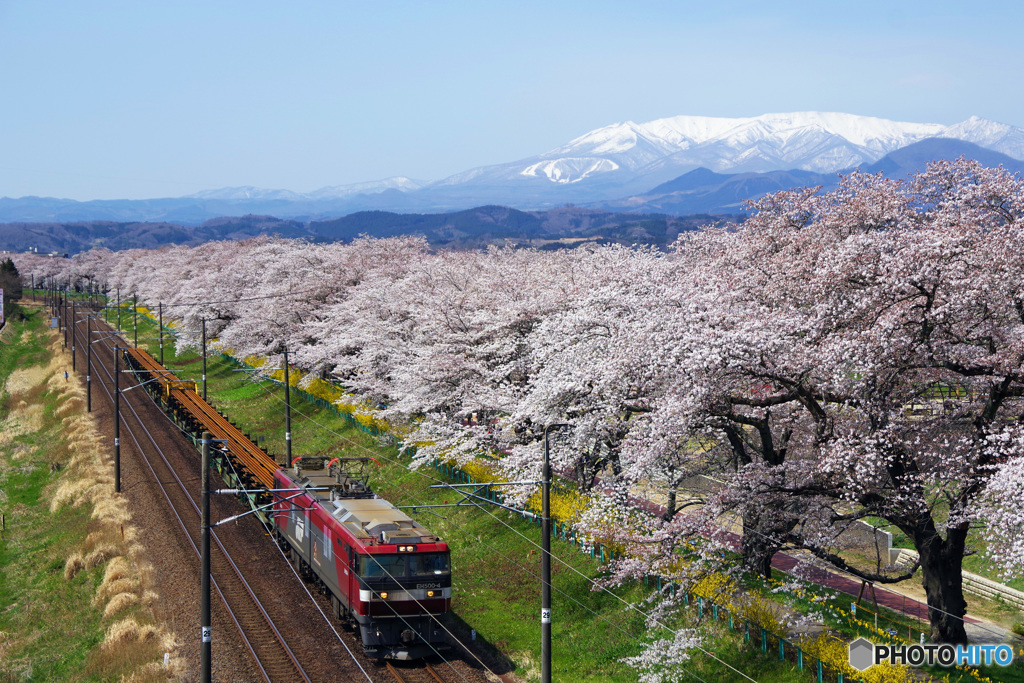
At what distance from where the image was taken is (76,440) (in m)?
50.0

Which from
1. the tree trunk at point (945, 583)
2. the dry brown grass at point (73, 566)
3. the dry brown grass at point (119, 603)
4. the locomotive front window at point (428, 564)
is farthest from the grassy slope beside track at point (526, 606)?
the dry brown grass at point (73, 566)

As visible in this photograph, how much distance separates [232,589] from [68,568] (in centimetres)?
751

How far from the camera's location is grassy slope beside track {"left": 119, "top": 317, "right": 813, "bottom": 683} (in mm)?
22047

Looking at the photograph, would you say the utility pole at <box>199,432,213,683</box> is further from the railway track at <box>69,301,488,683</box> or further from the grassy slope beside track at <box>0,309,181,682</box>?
the grassy slope beside track at <box>0,309,181,682</box>

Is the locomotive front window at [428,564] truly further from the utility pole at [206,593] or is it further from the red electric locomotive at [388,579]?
the utility pole at [206,593]

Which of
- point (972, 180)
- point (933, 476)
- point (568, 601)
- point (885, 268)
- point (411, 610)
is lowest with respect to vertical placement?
point (568, 601)

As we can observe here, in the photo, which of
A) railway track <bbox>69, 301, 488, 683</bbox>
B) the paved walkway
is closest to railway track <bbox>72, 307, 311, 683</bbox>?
railway track <bbox>69, 301, 488, 683</bbox>

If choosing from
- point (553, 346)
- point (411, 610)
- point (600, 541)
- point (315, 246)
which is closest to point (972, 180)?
point (553, 346)

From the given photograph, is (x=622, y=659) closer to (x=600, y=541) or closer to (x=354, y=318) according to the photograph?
(x=600, y=541)

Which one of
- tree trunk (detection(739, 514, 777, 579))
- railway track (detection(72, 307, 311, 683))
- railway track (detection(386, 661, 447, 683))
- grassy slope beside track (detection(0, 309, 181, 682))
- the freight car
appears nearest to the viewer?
tree trunk (detection(739, 514, 777, 579))

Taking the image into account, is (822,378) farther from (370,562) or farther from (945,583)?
(370,562)

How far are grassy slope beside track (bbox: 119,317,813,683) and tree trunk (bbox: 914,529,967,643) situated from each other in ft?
10.8

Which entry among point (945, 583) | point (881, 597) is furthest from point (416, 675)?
point (881, 597)

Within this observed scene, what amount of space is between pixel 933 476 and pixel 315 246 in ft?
209
